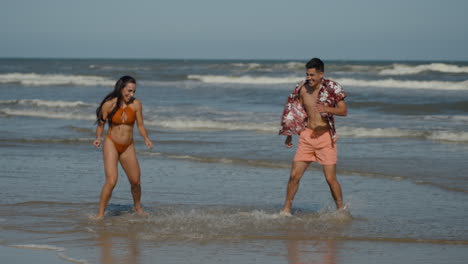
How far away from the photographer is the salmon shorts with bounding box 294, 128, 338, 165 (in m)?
6.61

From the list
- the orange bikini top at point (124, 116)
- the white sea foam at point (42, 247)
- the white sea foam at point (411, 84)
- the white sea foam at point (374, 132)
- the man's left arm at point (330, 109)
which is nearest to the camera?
the white sea foam at point (42, 247)

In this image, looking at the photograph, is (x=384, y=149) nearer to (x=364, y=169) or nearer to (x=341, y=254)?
(x=364, y=169)

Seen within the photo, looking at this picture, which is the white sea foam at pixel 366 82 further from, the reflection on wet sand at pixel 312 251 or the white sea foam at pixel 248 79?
the reflection on wet sand at pixel 312 251

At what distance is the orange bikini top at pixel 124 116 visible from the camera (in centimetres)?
650

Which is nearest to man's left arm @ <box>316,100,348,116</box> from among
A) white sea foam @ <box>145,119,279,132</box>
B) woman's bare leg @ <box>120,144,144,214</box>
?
woman's bare leg @ <box>120,144,144,214</box>

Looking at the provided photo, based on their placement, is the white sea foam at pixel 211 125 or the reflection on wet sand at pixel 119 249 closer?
the reflection on wet sand at pixel 119 249

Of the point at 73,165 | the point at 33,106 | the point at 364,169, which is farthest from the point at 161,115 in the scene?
the point at 364,169

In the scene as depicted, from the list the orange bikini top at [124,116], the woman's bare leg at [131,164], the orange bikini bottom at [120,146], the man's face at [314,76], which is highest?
the man's face at [314,76]

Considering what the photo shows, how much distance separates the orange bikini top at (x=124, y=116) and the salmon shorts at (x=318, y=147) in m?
1.73

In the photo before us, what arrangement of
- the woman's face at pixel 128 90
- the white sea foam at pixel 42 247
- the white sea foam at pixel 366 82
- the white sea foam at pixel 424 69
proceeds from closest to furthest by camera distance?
the white sea foam at pixel 42 247
the woman's face at pixel 128 90
the white sea foam at pixel 366 82
the white sea foam at pixel 424 69

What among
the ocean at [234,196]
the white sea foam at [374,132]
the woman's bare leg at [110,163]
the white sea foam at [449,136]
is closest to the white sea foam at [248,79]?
the ocean at [234,196]

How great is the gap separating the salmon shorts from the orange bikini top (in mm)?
1726

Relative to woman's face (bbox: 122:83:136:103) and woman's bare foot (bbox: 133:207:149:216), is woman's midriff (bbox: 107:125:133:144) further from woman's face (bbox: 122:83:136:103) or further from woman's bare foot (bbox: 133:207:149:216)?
woman's bare foot (bbox: 133:207:149:216)

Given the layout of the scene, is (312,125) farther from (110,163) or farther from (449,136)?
(449,136)
